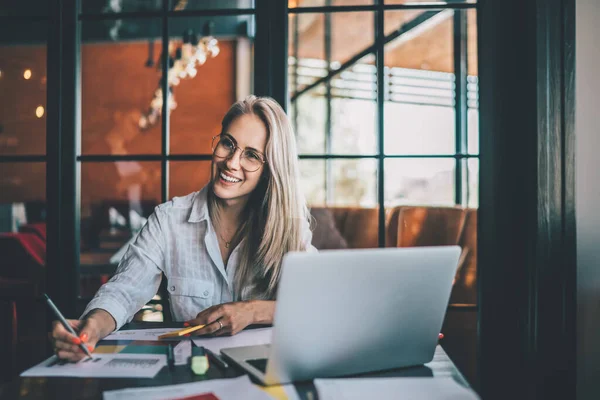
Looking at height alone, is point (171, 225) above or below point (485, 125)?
below

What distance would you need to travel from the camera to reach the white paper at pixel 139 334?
1.31 meters

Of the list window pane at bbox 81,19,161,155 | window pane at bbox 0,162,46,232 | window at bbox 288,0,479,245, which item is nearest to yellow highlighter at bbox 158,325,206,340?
window at bbox 288,0,479,245

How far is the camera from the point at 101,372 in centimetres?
106

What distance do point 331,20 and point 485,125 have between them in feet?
18.8

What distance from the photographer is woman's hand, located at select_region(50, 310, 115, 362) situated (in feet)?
3.70

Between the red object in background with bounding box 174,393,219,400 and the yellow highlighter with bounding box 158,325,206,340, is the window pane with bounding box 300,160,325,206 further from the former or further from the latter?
the red object in background with bounding box 174,393,219,400

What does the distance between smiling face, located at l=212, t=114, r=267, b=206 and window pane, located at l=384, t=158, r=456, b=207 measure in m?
0.68

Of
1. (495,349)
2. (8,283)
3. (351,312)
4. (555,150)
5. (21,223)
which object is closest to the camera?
(351,312)

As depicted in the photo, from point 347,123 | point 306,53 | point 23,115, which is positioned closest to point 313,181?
point 347,123

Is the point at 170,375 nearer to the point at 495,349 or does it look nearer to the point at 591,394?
the point at 495,349

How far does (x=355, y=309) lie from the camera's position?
939mm

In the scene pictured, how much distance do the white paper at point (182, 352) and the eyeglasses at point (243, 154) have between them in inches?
30.1

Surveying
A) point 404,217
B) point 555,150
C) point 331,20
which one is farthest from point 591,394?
point 331,20

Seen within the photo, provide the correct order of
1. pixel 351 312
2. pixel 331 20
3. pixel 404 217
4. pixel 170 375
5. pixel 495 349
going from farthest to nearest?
1. pixel 331 20
2. pixel 404 217
3. pixel 495 349
4. pixel 170 375
5. pixel 351 312
